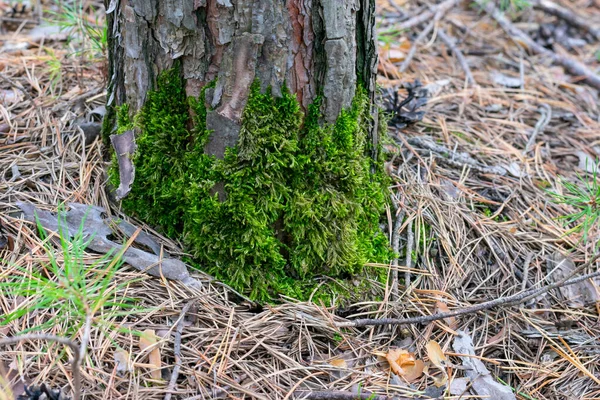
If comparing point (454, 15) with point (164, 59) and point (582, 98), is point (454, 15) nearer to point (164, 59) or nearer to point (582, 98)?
point (582, 98)

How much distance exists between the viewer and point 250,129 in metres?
1.84

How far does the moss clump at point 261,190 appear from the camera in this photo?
1.87m

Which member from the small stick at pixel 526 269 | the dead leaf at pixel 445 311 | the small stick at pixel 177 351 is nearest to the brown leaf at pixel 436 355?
the dead leaf at pixel 445 311

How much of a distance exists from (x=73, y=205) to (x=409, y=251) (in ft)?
4.42

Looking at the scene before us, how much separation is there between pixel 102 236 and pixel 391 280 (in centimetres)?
112

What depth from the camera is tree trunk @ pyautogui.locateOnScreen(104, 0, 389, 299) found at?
1751 millimetres

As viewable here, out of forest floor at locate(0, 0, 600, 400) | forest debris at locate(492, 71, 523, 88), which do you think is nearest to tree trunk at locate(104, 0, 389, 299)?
forest floor at locate(0, 0, 600, 400)

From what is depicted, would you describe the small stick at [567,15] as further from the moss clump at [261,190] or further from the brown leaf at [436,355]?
the brown leaf at [436,355]

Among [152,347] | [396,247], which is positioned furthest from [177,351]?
[396,247]

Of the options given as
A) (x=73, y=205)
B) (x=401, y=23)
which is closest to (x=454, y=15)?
(x=401, y=23)

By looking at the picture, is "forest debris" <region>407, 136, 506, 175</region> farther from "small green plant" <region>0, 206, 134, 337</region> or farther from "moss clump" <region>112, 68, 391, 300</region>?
"small green plant" <region>0, 206, 134, 337</region>

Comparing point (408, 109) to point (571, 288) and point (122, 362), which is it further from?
point (122, 362)

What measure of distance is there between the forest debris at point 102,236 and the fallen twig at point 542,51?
124 inches

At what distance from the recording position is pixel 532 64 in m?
3.77
